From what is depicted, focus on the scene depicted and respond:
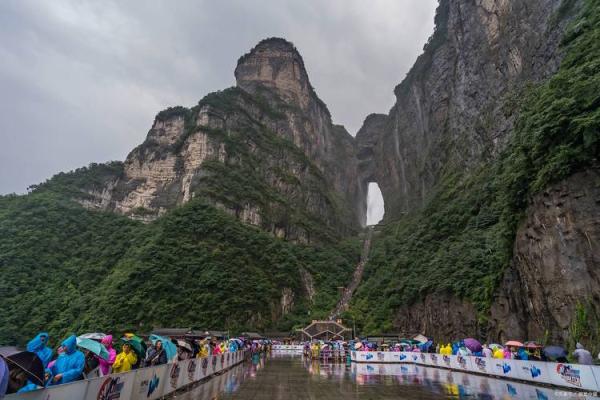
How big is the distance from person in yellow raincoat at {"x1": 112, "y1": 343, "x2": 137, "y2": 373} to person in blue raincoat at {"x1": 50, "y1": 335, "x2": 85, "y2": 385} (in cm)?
214

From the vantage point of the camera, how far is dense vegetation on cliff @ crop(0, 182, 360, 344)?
166ft

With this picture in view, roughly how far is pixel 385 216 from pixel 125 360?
398 ft

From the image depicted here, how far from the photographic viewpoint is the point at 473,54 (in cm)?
6706

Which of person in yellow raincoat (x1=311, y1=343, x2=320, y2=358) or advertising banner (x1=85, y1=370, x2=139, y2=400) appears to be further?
person in yellow raincoat (x1=311, y1=343, x2=320, y2=358)

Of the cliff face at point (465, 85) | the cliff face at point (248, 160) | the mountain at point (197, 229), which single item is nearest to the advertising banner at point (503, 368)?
the cliff face at point (465, 85)

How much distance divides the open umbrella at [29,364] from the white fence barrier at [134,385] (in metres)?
0.19

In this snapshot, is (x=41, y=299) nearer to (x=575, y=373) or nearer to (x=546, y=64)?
(x=575, y=373)

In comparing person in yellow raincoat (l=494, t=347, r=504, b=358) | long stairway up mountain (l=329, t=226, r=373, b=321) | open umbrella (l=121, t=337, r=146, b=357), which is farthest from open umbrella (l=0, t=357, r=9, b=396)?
long stairway up mountain (l=329, t=226, r=373, b=321)

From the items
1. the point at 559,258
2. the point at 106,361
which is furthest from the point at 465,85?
the point at 106,361

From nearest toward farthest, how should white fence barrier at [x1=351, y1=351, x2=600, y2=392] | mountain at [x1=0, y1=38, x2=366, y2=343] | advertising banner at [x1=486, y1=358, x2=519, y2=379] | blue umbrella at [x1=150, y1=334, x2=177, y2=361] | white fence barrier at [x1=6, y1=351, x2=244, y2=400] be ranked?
white fence barrier at [x1=6, y1=351, x2=244, y2=400]
blue umbrella at [x1=150, y1=334, x2=177, y2=361]
white fence barrier at [x1=351, y1=351, x2=600, y2=392]
advertising banner at [x1=486, y1=358, x2=519, y2=379]
mountain at [x1=0, y1=38, x2=366, y2=343]

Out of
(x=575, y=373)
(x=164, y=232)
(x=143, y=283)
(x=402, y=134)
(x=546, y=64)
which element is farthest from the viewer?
(x=402, y=134)

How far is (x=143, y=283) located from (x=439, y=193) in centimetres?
4909

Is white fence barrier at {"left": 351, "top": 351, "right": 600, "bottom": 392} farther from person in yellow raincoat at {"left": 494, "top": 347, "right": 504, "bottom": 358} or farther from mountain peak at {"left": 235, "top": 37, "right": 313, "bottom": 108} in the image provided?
mountain peak at {"left": 235, "top": 37, "right": 313, "bottom": 108}

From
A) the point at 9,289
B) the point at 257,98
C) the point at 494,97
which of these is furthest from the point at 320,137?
the point at 9,289
